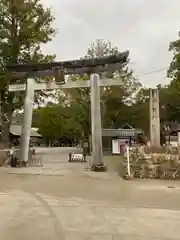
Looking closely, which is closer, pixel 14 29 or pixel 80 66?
pixel 80 66

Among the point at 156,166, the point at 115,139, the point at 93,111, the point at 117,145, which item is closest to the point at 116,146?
the point at 117,145

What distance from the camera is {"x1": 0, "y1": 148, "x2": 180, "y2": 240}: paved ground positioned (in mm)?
7133

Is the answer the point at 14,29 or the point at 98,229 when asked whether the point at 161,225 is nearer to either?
the point at 98,229

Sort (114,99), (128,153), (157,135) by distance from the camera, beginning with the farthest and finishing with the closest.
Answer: (114,99) < (157,135) < (128,153)

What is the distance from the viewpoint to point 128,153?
16953 mm

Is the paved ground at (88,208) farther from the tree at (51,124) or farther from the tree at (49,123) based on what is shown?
the tree at (49,123)

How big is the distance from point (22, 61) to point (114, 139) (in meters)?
11.6

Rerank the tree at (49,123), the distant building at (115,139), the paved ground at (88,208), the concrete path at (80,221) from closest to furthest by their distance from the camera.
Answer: the concrete path at (80,221), the paved ground at (88,208), the distant building at (115,139), the tree at (49,123)

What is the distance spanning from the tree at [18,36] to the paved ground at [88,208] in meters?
16.9

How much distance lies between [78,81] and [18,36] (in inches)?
466

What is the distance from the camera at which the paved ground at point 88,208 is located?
7133 mm

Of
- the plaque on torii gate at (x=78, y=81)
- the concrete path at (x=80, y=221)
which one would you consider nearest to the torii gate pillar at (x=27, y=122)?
the plaque on torii gate at (x=78, y=81)

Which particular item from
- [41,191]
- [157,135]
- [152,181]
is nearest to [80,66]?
[157,135]

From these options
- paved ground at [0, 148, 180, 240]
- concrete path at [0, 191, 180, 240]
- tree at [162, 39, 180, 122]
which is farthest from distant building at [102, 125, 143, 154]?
concrete path at [0, 191, 180, 240]
